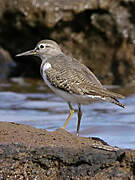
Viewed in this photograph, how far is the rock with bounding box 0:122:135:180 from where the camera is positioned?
4.65 metres

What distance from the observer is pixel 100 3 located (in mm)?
11336

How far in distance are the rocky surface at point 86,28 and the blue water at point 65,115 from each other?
3.96 feet

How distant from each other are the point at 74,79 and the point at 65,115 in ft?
9.98

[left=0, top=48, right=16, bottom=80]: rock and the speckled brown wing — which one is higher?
[left=0, top=48, right=16, bottom=80]: rock

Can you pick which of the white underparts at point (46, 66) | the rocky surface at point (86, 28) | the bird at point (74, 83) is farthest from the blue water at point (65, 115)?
the white underparts at point (46, 66)

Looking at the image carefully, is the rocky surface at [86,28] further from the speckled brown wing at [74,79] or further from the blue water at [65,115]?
the speckled brown wing at [74,79]

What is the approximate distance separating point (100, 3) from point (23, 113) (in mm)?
3151

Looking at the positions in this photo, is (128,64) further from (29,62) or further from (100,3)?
(29,62)

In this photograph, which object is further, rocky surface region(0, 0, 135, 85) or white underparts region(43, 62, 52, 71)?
rocky surface region(0, 0, 135, 85)

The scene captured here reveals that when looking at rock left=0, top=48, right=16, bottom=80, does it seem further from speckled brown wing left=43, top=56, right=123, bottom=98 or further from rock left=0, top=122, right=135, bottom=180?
rock left=0, top=122, right=135, bottom=180

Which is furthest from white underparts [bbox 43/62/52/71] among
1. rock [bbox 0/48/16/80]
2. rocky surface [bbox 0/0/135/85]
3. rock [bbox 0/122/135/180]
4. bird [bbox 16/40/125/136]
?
rock [bbox 0/48/16/80]

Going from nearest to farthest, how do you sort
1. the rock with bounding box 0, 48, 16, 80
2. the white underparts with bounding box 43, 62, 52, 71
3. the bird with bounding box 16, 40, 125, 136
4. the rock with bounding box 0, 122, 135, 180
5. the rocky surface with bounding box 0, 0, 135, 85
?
the rock with bounding box 0, 122, 135, 180
the bird with bounding box 16, 40, 125, 136
the white underparts with bounding box 43, 62, 52, 71
the rocky surface with bounding box 0, 0, 135, 85
the rock with bounding box 0, 48, 16, 80

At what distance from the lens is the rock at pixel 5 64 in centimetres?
1348

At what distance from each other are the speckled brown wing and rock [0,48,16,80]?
654 centimetres
